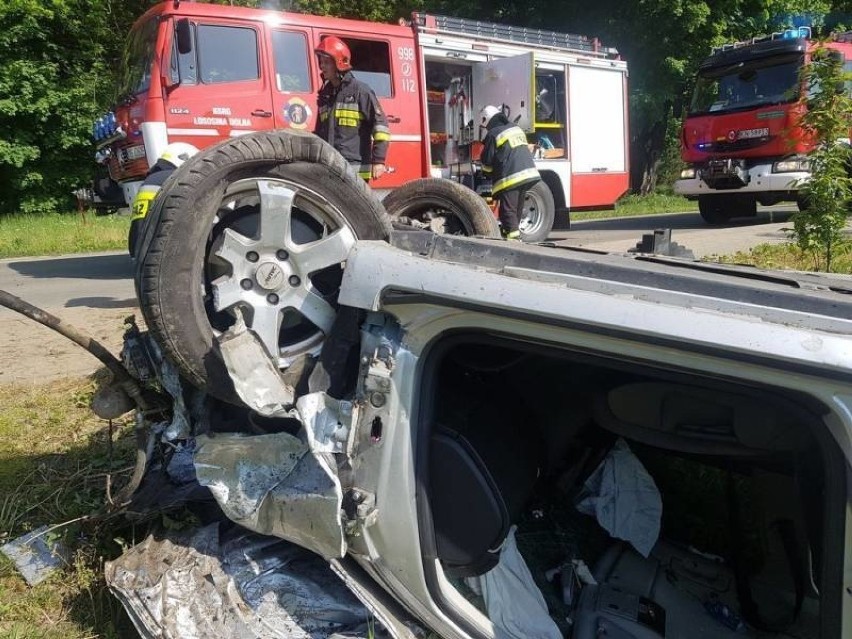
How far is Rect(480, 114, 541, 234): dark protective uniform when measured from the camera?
6680 mm

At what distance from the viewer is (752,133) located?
10.8 meters

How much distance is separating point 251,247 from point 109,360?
522mm

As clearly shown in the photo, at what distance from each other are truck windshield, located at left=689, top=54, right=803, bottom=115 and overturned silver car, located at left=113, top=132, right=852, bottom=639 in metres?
9.94

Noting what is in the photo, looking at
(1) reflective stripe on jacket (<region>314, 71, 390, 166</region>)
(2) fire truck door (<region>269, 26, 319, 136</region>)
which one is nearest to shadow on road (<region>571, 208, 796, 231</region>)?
(2) fire truck door (<region>269, 26, 319, 136</region>)

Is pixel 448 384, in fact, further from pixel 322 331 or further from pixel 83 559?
pixel 83 559

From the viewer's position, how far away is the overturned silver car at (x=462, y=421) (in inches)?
50.3

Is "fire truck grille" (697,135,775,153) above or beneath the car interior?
above

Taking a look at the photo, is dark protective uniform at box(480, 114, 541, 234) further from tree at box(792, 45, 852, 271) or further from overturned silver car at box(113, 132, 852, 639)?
overturned silver car at box(113, 132, 852, 639)

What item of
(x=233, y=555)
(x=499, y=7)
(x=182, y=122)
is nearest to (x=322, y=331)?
(x=233, y=555)

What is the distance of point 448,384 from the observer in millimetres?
1691

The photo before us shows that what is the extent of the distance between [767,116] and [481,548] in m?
10.9

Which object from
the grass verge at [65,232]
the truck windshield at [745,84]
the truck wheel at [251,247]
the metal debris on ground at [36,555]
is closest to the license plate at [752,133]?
the truck windshield at [745,84]

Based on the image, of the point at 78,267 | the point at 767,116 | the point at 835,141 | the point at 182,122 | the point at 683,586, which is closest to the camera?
the point at 683,586

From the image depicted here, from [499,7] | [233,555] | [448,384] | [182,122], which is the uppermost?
[499,7]
